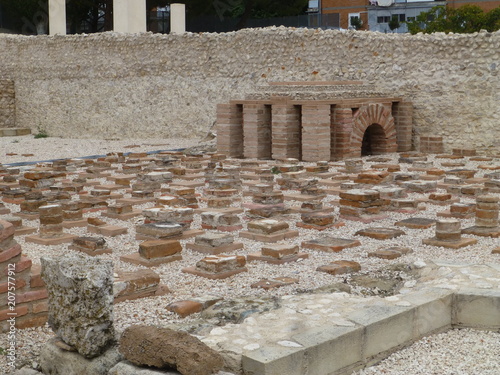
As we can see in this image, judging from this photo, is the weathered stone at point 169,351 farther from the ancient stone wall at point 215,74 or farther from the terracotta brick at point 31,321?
the ancient stone wall at point 215,74

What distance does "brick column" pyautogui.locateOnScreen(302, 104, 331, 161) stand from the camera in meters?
11.6

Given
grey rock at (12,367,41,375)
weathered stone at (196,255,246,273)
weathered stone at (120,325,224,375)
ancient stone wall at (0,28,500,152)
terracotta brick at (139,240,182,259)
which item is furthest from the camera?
ancient stone wall at (0,28,500,152)

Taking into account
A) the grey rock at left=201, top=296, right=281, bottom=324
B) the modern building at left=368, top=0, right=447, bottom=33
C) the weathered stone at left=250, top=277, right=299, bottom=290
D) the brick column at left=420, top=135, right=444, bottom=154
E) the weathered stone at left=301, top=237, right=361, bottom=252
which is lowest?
the weathered stone at left=250, top=277, right=299, bottom=290

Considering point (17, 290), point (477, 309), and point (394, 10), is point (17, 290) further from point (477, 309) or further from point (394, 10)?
point (394, 10)

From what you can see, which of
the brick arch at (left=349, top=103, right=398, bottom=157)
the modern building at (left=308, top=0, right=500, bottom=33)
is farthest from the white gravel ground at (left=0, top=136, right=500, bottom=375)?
the modern building at (left=308, top=0, right=500, bottom=33)

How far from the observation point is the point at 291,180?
29.8 ft

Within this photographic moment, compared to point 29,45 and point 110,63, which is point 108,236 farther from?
point 29,45

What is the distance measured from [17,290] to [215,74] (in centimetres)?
1278

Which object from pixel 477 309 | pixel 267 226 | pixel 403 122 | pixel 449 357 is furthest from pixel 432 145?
pixel 449 357

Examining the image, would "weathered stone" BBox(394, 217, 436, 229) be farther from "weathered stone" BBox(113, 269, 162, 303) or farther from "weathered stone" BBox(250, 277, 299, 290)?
"weathered stone" BBox(113, 269, 162, 303)

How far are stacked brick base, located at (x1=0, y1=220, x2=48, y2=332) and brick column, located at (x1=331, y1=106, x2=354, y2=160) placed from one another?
8.40m

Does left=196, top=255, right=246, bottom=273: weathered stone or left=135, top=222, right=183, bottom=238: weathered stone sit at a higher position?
left=135, top=222, right=183, bottom=238: weathered stone

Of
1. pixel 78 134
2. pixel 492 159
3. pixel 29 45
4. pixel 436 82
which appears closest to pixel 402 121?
pixel 436 82

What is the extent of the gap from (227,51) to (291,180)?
303 inches
